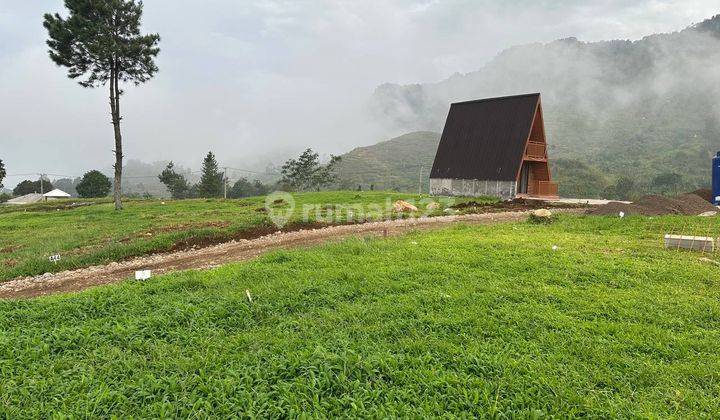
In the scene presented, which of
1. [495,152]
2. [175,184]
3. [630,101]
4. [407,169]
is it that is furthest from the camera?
[630,101]

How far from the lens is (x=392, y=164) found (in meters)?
101

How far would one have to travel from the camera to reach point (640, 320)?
4.91 metres

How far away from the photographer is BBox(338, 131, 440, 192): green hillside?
2862 inches

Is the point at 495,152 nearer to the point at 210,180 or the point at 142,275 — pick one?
the point at 142,275

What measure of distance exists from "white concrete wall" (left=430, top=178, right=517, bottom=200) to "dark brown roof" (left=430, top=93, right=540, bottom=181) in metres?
0.32

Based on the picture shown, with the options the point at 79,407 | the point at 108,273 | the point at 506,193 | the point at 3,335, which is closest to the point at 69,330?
the point at 3,335

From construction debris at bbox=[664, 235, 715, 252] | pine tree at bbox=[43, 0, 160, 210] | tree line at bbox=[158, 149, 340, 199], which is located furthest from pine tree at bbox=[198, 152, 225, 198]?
construction debris at bbox=[664, 235, 715, 252]

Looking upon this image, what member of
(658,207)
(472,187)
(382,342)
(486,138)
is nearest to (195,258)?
(382,342)

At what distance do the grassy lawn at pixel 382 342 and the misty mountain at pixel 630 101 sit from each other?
Result: 4068 cm

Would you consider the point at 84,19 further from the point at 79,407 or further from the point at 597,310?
the point at 597,310

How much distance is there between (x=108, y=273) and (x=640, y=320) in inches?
372

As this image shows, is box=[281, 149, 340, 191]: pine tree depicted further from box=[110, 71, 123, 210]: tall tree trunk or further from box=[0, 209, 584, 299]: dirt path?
box=[0, 209, 584, 299]: dirt path

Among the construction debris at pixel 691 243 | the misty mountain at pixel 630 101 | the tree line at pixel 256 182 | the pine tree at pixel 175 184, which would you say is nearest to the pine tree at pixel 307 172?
the tree line at pixel 256 182

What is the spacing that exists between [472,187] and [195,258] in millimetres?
22912
